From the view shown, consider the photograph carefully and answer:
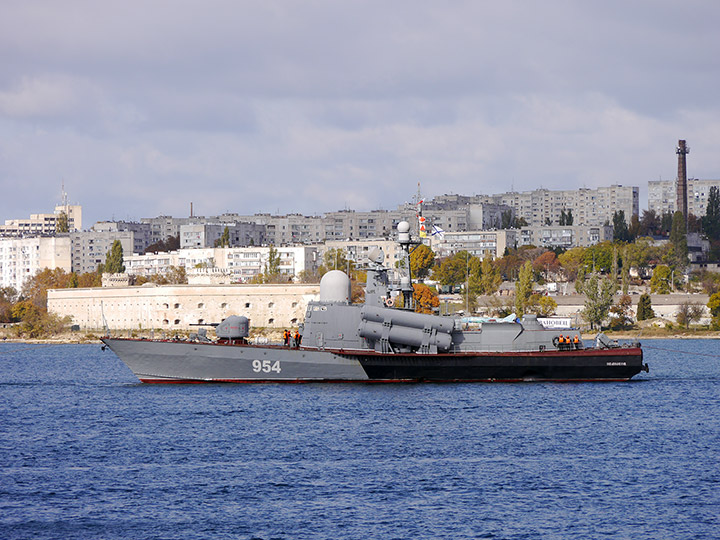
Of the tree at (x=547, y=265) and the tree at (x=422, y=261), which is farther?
the tree at (x=547, y=265)

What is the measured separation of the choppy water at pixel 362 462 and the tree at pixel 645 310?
62672 mm

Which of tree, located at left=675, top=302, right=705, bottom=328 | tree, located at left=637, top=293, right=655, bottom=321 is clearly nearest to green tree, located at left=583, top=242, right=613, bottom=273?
tree, located at left=637, top=293, right=655, bottom=321

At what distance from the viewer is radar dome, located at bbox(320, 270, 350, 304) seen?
47.8m

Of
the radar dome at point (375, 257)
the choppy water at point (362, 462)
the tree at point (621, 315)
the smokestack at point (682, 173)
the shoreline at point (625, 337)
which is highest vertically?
the smokestack at point (682, 173)

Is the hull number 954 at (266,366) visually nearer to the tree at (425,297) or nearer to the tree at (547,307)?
the tree at (425,297)

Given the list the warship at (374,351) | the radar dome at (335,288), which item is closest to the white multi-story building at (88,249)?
the warship at (374,351)

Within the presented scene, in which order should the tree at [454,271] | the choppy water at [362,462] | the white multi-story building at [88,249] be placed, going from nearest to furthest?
the choppy water at [362,462]
the tree at [454,271]
the white multi-story building at [88,249]

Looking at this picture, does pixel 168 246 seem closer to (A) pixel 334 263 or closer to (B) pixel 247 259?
(B) pixel 247 259

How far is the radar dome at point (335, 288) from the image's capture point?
47844 mm

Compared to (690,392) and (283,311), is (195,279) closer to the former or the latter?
(283,311)

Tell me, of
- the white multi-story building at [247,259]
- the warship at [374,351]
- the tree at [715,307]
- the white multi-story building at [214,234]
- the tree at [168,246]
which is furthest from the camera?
the tree at [168,246]

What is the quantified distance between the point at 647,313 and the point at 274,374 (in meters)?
71.1

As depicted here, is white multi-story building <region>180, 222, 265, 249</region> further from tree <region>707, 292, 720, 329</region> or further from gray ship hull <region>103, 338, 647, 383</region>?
gray ship hull <region>103, 338, 647, 383</region>

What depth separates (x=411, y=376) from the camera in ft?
155
